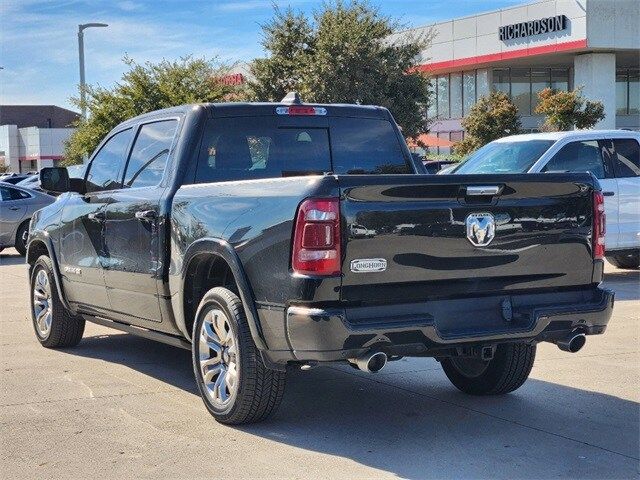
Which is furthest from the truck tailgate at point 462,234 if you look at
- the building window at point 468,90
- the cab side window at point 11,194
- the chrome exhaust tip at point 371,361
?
the building window at point 468,90

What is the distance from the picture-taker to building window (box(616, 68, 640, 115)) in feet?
169

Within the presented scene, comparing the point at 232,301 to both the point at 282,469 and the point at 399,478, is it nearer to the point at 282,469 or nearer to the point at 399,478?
the point at 282,469

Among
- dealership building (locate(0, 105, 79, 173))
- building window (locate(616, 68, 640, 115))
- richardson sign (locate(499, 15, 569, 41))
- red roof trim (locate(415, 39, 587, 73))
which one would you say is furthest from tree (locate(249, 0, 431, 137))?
dealership building (locate(0, 105, 79, 173))

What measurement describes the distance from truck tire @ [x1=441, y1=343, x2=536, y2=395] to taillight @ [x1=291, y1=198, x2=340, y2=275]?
6.11 feet

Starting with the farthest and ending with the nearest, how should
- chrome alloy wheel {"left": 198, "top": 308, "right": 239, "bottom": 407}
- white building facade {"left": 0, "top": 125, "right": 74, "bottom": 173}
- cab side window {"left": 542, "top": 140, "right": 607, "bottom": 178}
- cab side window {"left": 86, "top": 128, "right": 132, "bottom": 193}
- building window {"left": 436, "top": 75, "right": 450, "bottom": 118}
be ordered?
white building facade {"left": 0, "top": 125, "right": 74, "bottom": 173}
building window {"left": 436, "top": 75, "right": 450, "bottom": 118}
cab side window {"left": 542, "top": 140, "right": 607, "bottom": 178}
cab side window {"left": 86, "top": 128, "right": 132, "bottom": 193}
chrome alloy wheel {"left": 198, "top": 308, "right": 239, "bottom": 407}

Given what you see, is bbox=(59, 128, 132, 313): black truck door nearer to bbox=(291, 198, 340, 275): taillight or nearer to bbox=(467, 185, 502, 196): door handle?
bbox=(291, 198, 340, 275): taillight

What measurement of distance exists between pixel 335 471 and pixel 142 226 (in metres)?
2.53

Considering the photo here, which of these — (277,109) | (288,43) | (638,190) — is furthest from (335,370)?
(288,43)

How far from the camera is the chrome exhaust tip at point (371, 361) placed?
17.1 ft

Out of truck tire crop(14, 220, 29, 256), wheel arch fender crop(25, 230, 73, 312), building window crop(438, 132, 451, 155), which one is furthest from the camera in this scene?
building window crop(438, 132, 451, 155)

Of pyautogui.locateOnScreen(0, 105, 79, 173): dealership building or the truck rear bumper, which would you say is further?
pyautogui.locateOnScreen(0, 105, 79, 173): dealership building

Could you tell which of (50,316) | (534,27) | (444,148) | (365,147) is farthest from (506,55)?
(365,147)

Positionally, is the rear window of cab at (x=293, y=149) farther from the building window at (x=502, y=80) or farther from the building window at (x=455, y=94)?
the building window at (x=455, y=94)

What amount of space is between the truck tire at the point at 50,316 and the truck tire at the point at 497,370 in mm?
3455
